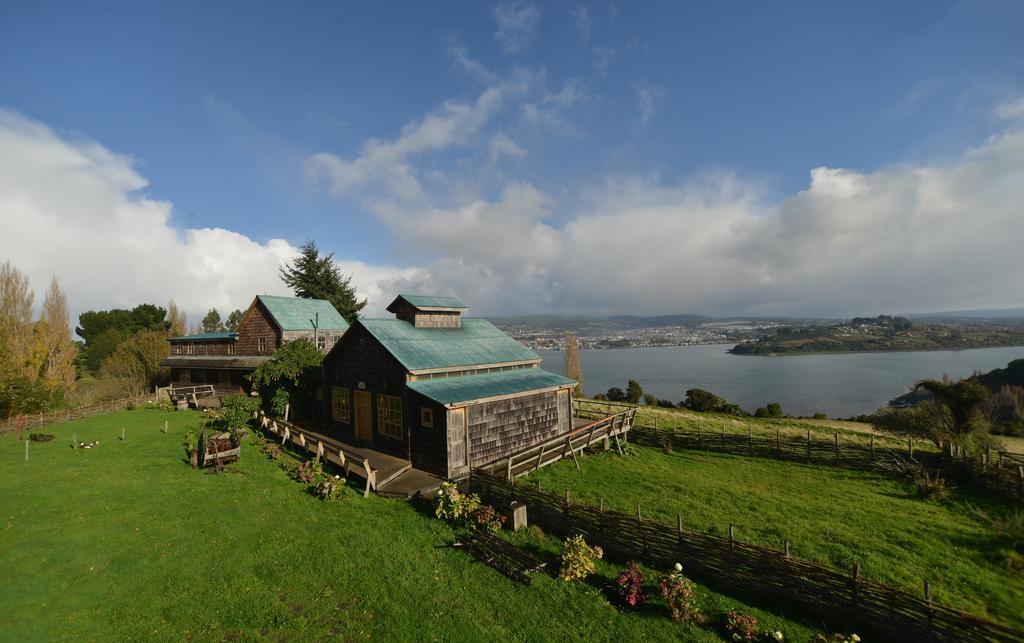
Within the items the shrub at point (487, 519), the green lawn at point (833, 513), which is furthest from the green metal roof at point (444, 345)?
the shrub at point (487, 519)

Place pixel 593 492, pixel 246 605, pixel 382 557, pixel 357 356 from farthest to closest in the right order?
pixel 357 356 → pixel 593 492 → pixel 382 557 → pixel 246 605

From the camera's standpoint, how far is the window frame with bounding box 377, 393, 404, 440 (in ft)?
58.9

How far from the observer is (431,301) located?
2339 cm

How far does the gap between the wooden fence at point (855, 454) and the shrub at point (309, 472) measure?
1727 centimetres

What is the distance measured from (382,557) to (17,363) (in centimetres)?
4395

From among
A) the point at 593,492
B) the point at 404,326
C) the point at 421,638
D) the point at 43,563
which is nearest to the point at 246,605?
the point at 421,638

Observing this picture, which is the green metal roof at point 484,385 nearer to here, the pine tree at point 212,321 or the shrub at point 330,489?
the shrub at point 330,489

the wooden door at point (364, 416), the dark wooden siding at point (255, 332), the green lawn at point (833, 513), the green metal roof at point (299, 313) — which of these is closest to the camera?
the green lawn at point (833, 513)

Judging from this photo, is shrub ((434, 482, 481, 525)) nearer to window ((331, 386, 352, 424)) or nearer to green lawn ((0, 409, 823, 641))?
green lawn ((0, 409, 823, 641))

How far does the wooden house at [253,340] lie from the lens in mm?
30938

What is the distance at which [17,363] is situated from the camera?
33.2 m

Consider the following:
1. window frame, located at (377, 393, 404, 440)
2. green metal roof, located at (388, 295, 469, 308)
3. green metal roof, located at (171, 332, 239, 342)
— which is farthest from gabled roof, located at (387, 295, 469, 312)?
green metal roof, located at (171, 332, 239, 342)

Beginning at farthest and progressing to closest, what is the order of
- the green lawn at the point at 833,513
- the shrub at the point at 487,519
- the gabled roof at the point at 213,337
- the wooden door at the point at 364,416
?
the gabled roof at the point at 213,337
the wooden door at the point at 364,416
the shrub at the point at 487,519
the green lawn at the point at 833,513

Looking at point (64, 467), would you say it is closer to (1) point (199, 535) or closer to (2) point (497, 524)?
(1) point (199, 535)
